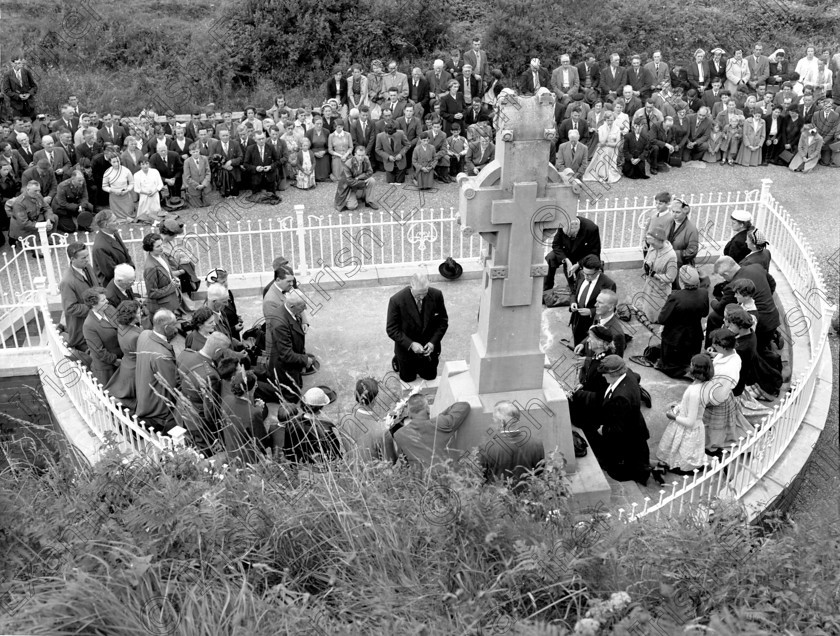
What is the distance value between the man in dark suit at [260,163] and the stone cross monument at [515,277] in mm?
8820

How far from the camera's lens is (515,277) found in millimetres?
7699

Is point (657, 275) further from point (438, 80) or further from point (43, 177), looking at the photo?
point (438, 80)

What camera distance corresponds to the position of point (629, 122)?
17.7 metres

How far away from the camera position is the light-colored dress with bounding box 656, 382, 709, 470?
831 cm

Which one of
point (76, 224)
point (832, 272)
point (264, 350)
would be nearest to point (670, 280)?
point (832, 272)

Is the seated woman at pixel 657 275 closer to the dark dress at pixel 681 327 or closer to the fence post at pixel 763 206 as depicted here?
the dark dress at pixel 681 327

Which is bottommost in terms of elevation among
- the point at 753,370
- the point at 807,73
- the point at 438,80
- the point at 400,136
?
the point at 753,370

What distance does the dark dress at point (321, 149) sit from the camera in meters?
17.0

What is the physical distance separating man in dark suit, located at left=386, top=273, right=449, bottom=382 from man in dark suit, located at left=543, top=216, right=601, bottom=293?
2.28 meters

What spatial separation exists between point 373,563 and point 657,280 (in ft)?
22.7

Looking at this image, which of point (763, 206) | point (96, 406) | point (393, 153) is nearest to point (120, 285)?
point (96, 406)

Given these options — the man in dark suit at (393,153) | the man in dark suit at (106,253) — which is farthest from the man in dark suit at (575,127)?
the man in dark suit at (106,253)

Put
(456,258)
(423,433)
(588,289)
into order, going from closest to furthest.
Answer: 1. (423,433)
2. (588,289)
3. (456,258)

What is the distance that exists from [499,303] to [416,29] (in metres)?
18.1
